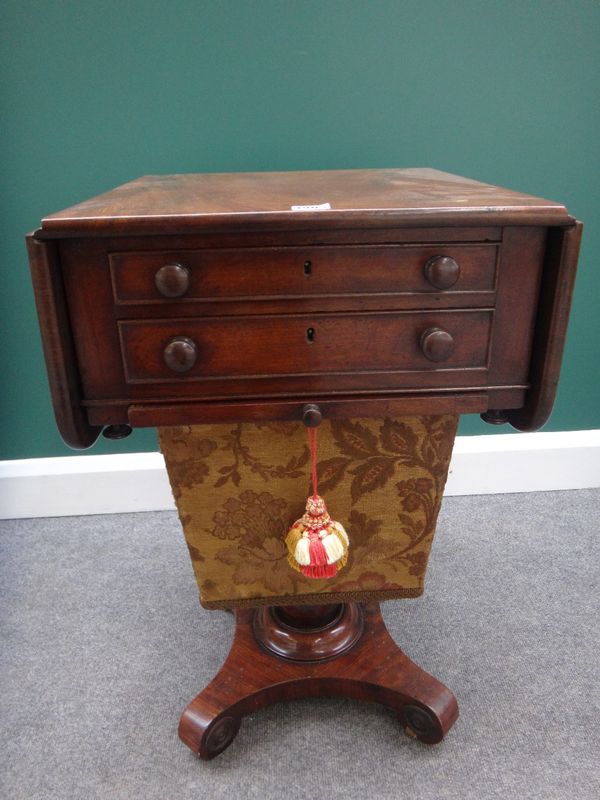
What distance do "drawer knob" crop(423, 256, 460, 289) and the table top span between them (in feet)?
0.13

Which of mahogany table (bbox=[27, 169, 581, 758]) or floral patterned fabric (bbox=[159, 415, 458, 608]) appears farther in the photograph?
floral patterned fabric (bbox=[159, 415, 458, 608])

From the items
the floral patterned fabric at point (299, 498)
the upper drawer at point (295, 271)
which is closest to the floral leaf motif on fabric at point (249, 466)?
the floral patterned fabric at point (299, 498)

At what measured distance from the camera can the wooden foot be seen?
0.90 m

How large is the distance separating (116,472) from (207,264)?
951 millimetres

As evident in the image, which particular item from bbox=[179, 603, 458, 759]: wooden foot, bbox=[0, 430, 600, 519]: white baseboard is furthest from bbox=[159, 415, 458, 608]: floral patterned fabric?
bbox=[0, 430, 600, 519]: white baseboard

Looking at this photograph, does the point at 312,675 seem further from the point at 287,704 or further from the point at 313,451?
the point at 313,451

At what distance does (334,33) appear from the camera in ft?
3.71

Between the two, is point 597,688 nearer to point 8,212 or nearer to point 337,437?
point 337,437

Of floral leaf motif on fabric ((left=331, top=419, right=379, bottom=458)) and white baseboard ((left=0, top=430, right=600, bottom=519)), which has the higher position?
floral leaf motif on fabric ((left=331, top=419, right=379, bottom=458))

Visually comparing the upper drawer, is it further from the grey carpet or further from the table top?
the grey carpet

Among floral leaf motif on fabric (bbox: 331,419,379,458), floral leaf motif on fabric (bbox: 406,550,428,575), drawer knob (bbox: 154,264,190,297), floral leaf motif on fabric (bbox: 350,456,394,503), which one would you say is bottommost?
floral leaf motif on fabric (bbox: 406,550,428,575)

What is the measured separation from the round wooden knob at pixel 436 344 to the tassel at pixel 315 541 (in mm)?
182

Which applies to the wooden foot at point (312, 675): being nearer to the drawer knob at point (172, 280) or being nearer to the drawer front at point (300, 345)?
the drawer front at point (300, 345)

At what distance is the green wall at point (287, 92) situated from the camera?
1119mm
